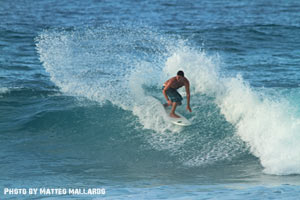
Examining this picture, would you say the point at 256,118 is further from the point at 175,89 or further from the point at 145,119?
the point at 145,119

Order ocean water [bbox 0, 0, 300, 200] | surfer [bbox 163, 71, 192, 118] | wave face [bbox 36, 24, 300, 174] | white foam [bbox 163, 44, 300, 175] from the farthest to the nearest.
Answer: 1. surfer [bbox 163, 71, 192, 118]
2. wave face [bbox 36, 24, 300, 174]
3. white foam [bbox 163, 44, 300, 175]
4. ocean water [bbox 0, 0, 300, 200]

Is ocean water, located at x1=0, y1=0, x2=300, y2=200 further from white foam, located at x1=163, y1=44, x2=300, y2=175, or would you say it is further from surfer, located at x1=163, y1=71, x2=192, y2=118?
surfer, located at x1=163, y1=71, x2=192, y2=118

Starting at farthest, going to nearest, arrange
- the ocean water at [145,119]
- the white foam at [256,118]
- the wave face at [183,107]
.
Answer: the wave face at [183,107] < the white foam at [256,118] < the ocean water at [145,119]

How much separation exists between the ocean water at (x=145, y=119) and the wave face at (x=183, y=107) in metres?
0.04

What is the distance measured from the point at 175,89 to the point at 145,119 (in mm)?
1547

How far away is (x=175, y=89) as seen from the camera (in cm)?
1278

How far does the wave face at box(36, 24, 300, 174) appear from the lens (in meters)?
12.0

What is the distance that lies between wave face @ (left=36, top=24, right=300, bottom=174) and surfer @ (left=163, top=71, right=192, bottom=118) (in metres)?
0.60

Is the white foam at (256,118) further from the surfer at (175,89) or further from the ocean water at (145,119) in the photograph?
the surfer at (175,89)

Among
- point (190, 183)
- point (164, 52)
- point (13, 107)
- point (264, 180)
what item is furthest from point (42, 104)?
point (264, 180)

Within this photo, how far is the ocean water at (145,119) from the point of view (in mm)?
10305

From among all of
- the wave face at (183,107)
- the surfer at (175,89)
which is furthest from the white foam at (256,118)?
the surfer at (175,89)

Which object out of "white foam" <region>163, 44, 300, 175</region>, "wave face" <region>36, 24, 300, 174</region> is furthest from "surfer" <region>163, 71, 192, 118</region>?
"white foam" <region>163, 44, 300, 175</region>

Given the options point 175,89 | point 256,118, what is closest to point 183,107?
point 175,89
